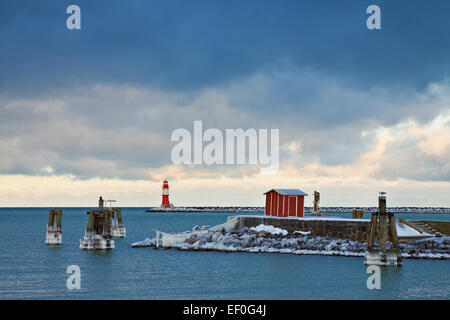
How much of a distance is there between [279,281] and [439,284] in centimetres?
778

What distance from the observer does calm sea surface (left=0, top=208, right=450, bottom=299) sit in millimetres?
25266

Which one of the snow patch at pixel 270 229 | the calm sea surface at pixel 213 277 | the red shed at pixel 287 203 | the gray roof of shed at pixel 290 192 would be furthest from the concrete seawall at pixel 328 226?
the calm sea surface at pixel 213 277

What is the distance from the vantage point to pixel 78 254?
40.9 metres

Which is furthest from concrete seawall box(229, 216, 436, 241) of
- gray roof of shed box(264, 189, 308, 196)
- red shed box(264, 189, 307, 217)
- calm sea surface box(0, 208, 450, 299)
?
calm sea surface box(0, 208, 450, 299)

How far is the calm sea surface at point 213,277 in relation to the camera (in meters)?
25.3

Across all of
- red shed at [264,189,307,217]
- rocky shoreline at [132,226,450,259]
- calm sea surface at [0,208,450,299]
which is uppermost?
red shed at [264,189,307,217]

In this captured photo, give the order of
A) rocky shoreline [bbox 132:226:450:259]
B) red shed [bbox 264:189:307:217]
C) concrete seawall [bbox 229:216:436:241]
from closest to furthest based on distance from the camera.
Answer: rocky shoreline [bbox 132:226:450:259]
concrete seawall [bbox 229:216:436:241]
red shed [bbox 264:189:307:217]

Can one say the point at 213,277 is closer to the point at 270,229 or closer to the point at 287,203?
the point at 270,229

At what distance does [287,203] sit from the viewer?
4500cm

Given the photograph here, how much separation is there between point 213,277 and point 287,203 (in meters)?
16.6

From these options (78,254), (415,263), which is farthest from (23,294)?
(415,263)

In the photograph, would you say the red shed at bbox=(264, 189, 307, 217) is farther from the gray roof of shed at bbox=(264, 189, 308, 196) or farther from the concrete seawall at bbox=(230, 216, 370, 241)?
the concrete seawall at bbox=(230, 216, 370, 241)

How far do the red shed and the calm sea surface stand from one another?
7.35 metres

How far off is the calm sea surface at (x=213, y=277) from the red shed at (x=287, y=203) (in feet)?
24.1
